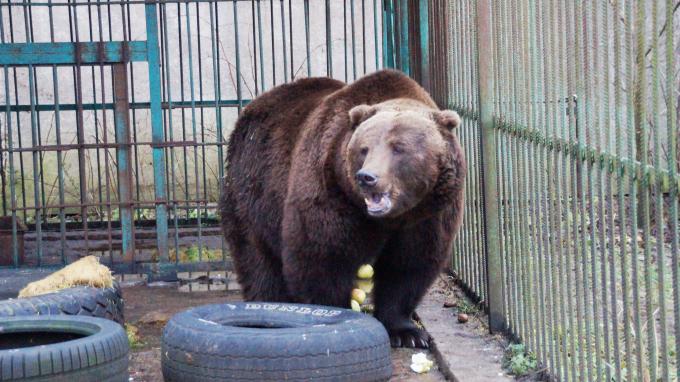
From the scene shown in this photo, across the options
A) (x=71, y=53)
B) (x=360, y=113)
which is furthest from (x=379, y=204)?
(x=71, y=53)

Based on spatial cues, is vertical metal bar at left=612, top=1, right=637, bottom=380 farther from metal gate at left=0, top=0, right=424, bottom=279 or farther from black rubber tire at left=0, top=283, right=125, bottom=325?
metal gate at left=0, top=0, right=424, bottom=279

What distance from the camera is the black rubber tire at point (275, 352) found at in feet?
14.0

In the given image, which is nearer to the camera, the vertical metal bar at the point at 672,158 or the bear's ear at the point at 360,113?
the vertical metal bar at the point at 672,158

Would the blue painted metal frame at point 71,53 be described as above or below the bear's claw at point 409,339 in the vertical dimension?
above

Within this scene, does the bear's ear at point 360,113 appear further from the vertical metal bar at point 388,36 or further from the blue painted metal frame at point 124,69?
the vertical metal bar at point 388,36

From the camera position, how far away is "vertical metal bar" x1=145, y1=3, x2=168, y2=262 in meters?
7.88

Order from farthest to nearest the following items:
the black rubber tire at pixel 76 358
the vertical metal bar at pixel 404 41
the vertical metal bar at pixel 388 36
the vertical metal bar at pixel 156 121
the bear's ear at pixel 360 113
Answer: the vertical metal bar at pixel 388 36 < the vertical metal bar at pixel 404 41 < the vertical metal bar at pixel 156 121 < the bear's ear at pixel 360 113 < the black rubber tire at pixel 76 358

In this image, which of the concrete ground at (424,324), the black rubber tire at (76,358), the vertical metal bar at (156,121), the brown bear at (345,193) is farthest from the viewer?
the vertical metal bar at (156,121)

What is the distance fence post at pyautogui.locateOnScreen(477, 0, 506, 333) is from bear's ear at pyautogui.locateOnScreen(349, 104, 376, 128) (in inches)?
41.0

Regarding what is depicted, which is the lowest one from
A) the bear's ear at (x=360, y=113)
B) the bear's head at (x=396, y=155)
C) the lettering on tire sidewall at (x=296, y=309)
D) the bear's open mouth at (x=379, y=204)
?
the lettering on tire sidewall at (x=296, y=309)

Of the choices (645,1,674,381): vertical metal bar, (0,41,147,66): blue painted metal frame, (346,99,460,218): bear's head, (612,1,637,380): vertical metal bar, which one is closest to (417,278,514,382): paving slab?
(346,99,460,218): bear's head

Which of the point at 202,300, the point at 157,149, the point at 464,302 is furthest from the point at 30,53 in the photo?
the point at 464,302

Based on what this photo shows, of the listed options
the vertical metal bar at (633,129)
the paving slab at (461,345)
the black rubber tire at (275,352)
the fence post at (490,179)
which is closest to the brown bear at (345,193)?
the paving slab at (461,345)

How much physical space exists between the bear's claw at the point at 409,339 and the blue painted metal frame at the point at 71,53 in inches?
132
